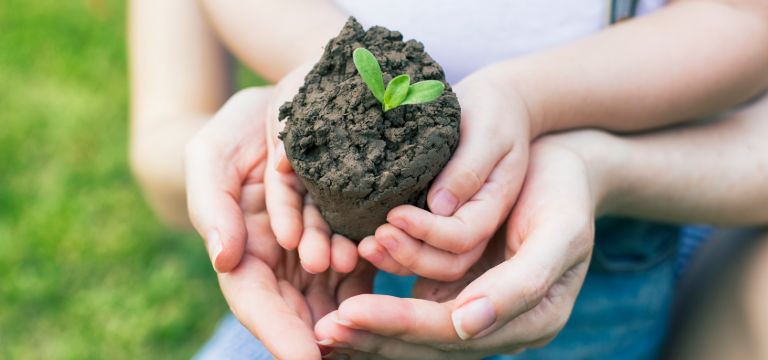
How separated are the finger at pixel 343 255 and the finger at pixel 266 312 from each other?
0.12 metres

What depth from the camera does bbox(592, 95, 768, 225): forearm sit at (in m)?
1.75

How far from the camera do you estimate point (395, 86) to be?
137cm

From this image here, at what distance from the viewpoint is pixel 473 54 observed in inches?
72.2

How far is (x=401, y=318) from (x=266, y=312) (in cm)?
25

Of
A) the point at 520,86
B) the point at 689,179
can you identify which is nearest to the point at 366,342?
the point at 520,86

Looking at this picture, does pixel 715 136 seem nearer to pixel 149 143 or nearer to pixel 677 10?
pixel 677 10

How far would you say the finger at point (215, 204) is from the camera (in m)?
1.44

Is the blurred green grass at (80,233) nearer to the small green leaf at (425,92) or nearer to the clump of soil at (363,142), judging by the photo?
the clump of soil at (363,142)

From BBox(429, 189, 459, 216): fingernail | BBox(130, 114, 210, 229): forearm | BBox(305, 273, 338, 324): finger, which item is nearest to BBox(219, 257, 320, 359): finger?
BBox(305, 273, 338, 324): finger

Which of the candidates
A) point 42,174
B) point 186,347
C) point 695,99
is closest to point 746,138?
point 695,99

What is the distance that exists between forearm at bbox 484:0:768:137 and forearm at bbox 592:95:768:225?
0.24ft

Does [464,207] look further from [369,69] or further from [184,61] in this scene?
[184,61]

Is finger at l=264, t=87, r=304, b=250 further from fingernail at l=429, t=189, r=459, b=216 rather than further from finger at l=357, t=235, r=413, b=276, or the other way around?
fingernail at l=429, t=189, r=459, b=216

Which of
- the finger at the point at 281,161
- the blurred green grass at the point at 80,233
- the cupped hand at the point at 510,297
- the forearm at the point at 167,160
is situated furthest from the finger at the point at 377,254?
the blurred green grass at the point at 80,233
